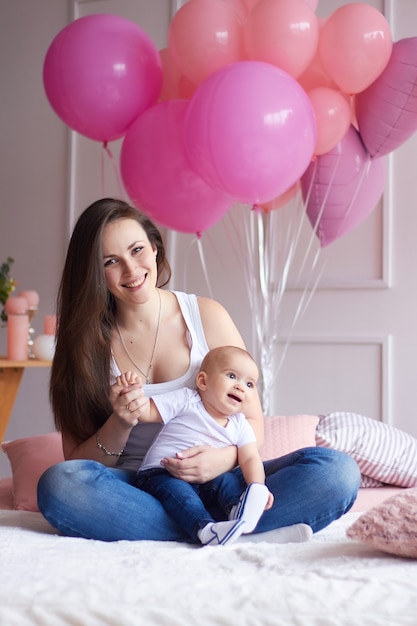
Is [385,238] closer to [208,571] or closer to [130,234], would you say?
[130,234]

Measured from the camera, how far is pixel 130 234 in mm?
1759

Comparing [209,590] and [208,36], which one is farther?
[208,36]

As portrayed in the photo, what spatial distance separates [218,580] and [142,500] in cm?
45

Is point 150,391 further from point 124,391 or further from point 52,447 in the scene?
point 52,447

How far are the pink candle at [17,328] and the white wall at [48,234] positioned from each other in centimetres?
88

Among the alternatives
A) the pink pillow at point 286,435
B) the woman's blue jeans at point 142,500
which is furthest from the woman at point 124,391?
the pink pillow at point 286,435

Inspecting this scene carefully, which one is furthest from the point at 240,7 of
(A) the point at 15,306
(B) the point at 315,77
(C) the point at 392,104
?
(A) the point at 15,306

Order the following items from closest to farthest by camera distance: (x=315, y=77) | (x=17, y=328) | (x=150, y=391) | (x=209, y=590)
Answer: (x=209, y=590)
(x=150, y=391)
(x=315, y=77)
(x=17, y=328)

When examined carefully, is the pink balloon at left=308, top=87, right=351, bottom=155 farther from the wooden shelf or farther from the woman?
the wooden shelf

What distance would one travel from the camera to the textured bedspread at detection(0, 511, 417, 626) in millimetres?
1010

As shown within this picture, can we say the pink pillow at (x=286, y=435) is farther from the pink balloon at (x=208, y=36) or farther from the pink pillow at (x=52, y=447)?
the pink balloon at (x=208, y=36)

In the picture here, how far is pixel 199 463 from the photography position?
1.57 metres

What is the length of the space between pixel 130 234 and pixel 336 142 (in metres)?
1.08

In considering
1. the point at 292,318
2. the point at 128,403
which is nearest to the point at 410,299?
the point at 292,318
